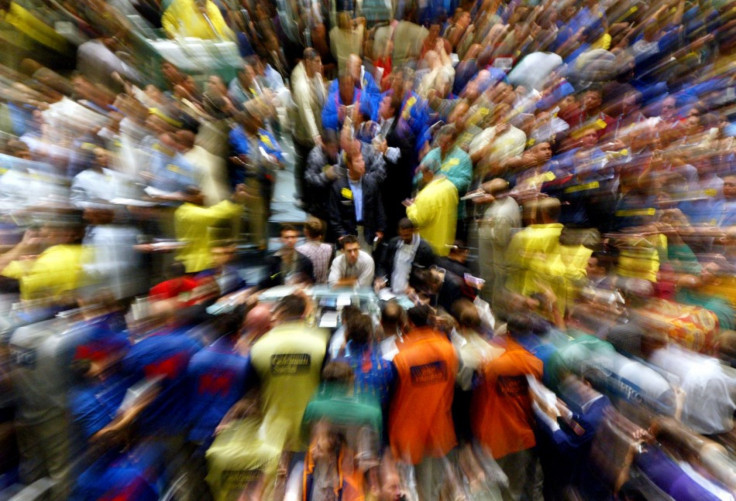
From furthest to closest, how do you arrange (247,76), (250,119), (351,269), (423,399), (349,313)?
(247,76) < (250,119) < (351,269) < (349,313) < (423,399)

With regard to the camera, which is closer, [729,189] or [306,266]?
[306,266]

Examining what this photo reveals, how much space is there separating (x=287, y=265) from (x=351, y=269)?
0.67 m

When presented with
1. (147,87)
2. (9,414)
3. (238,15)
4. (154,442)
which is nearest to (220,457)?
(154,442)

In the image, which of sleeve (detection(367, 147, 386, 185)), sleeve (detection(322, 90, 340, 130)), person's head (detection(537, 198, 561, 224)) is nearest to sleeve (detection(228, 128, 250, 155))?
sleeve (detection(322, 90, 340, 130))

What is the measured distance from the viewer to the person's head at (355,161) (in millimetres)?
4062

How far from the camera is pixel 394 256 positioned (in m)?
3.86

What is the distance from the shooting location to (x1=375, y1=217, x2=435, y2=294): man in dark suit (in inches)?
146

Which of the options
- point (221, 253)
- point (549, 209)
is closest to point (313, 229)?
point (221, 253)

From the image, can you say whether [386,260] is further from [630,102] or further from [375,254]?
[630,102]

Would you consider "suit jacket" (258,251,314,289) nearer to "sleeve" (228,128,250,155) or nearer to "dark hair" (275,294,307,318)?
"dark hair" (275,294,307,318)

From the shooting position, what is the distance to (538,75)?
5156 mm

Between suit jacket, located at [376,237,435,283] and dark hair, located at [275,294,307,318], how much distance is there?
50.3 inches

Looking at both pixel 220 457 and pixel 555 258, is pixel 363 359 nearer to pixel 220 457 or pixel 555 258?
pixel 220 457

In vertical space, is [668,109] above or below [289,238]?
above
